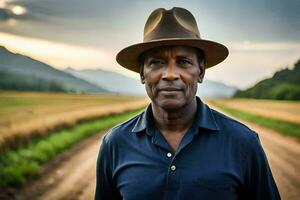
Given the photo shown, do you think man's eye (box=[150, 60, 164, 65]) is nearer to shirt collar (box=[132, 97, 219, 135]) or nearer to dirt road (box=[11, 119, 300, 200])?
shirt collar (box=[132, 97, 219, 135])

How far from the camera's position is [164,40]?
1.80 metres

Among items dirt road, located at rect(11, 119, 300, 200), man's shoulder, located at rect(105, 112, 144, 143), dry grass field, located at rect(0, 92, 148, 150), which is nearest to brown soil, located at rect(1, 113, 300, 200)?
dirt road, located at rect(11, 119, 300, 200)

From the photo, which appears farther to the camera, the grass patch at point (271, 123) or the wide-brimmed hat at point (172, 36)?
the grass patch at point (271, 123)

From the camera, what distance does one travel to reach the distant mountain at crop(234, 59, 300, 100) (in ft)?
14.0

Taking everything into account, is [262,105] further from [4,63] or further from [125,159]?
[125,159]

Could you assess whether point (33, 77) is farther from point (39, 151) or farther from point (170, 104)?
point (170, 104)

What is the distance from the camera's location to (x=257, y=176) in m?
1.76

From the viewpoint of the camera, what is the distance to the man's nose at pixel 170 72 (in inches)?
70.9

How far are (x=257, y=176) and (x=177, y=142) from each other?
32 centimetres

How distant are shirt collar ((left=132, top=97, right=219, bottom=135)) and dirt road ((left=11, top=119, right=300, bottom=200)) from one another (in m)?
2.61

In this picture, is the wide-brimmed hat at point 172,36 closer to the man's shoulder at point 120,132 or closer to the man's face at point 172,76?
the man's face at point 172,76

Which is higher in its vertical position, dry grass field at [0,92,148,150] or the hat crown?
the hat crown

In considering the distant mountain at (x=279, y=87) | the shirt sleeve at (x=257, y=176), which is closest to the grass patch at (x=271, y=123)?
the distant mountain at (x=279, y=87)

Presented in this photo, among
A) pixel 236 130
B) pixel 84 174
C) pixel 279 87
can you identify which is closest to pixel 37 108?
pixel 84 174
